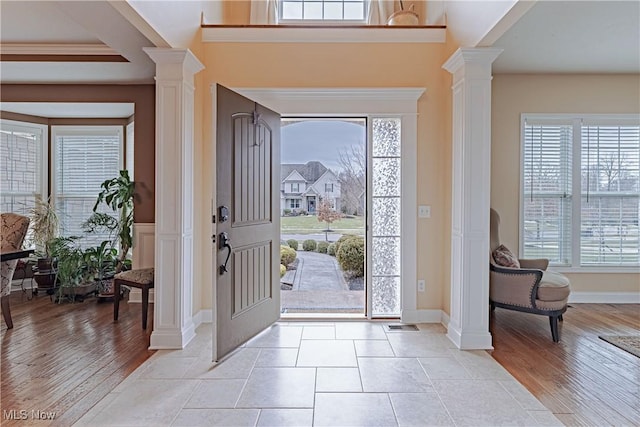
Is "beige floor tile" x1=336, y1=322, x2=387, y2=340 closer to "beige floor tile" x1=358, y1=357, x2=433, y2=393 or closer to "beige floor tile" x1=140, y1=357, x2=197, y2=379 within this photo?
"beige floor tile" x1=358, y1=357, x2=433, y2=393

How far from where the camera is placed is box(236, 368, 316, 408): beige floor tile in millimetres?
2354

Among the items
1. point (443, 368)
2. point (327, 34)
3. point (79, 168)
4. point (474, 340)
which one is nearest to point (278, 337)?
point (443, 368)

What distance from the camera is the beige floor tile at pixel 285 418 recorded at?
2133 millimetres

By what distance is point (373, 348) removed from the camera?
10.6ft

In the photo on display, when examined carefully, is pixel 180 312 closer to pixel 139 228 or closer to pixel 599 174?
pixel 139 228

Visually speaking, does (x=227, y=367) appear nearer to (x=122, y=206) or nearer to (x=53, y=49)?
(x=122, y=206)

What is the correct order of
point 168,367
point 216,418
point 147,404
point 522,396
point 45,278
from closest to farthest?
1. point 216,418
2. point 147,404
3. point 522,396
4. point 168,367
5. point 45,278

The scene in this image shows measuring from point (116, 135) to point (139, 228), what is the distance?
171 centimetres

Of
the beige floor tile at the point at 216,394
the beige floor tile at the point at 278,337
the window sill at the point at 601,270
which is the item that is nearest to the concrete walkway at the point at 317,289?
the beige floor tile at the point at 278,337

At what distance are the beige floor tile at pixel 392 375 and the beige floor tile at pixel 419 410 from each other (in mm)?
77

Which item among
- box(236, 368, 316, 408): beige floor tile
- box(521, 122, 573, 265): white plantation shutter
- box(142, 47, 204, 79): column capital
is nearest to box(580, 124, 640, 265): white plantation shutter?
box(521, 122, 573, 265): white plantation shutter

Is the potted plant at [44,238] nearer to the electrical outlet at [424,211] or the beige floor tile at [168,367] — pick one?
the beige floor tile at [168,367]

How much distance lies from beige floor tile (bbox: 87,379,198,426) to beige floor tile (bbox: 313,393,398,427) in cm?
84

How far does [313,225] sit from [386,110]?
9.12 feet
